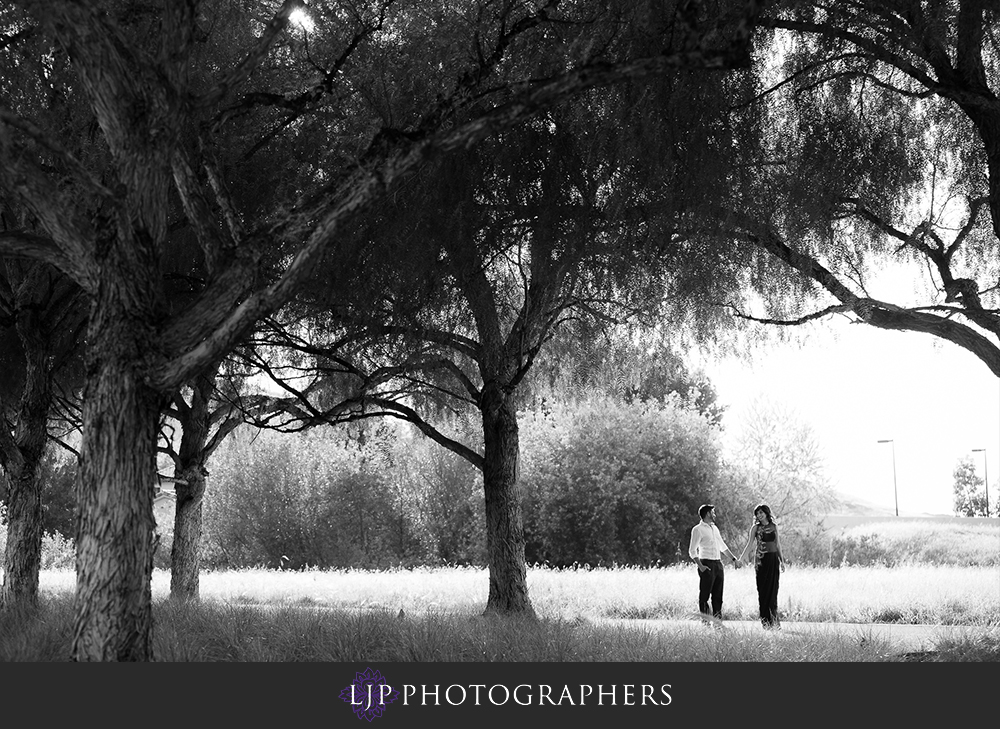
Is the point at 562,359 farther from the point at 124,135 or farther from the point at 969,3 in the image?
the point at 124,135

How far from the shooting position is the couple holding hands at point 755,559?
43.7 feet

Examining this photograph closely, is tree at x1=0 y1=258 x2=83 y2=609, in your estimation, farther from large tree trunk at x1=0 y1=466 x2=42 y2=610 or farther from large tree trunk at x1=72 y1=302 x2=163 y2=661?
large tree trunk at x1=72 y1=302 x2=163 y2=661

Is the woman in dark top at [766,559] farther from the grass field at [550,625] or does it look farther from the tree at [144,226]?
the tree at [144,226]

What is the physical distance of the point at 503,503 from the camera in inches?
562

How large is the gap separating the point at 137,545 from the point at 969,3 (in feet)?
27.6

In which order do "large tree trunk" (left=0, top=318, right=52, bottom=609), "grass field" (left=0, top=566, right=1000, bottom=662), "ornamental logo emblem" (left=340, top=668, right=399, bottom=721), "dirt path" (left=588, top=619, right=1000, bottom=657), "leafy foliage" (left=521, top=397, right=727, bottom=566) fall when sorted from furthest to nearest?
1. "leafy foliage" (left=521, top=397, right=727, bottom=566)
2. "large tree trunk" (left=0, top=318, right=52, bottom=609)
3. "dirt path" (left=588, top=619, right=1000, bottom=657)
4. "grass field" (left=0, top=566, right=1000, bottom=662)
5. "ornamental logo emblem" (left=340, top=668, right=399, bottom=721)

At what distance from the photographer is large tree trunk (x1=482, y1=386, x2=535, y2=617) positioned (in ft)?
46.6

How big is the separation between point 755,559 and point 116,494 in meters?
10.0

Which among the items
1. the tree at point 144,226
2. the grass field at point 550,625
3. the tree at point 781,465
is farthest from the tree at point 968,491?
the tree at point 144,226

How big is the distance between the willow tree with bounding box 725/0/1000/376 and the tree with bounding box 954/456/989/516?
79246 mm

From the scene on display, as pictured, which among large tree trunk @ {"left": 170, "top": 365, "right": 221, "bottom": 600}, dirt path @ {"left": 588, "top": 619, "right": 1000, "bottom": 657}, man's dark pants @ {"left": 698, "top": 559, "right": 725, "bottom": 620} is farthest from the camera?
large tree trunk @ {"left": 170, "top": 365, "right": 221, "bottom": 600}

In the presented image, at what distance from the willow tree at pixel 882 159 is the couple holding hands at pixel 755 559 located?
337 centimetres

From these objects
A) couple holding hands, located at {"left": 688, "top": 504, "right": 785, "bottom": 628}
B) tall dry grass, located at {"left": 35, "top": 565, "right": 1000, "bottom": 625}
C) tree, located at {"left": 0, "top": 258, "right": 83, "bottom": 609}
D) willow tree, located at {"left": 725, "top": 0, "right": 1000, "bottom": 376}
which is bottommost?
tall dry grass, located at {"left": 35, "top": 565, "right": 1000, "bottom": 625}

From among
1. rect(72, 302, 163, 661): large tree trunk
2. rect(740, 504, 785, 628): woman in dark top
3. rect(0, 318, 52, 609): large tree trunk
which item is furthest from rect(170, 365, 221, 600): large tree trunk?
rect(72, 302, 163, 661): large tree trunk
